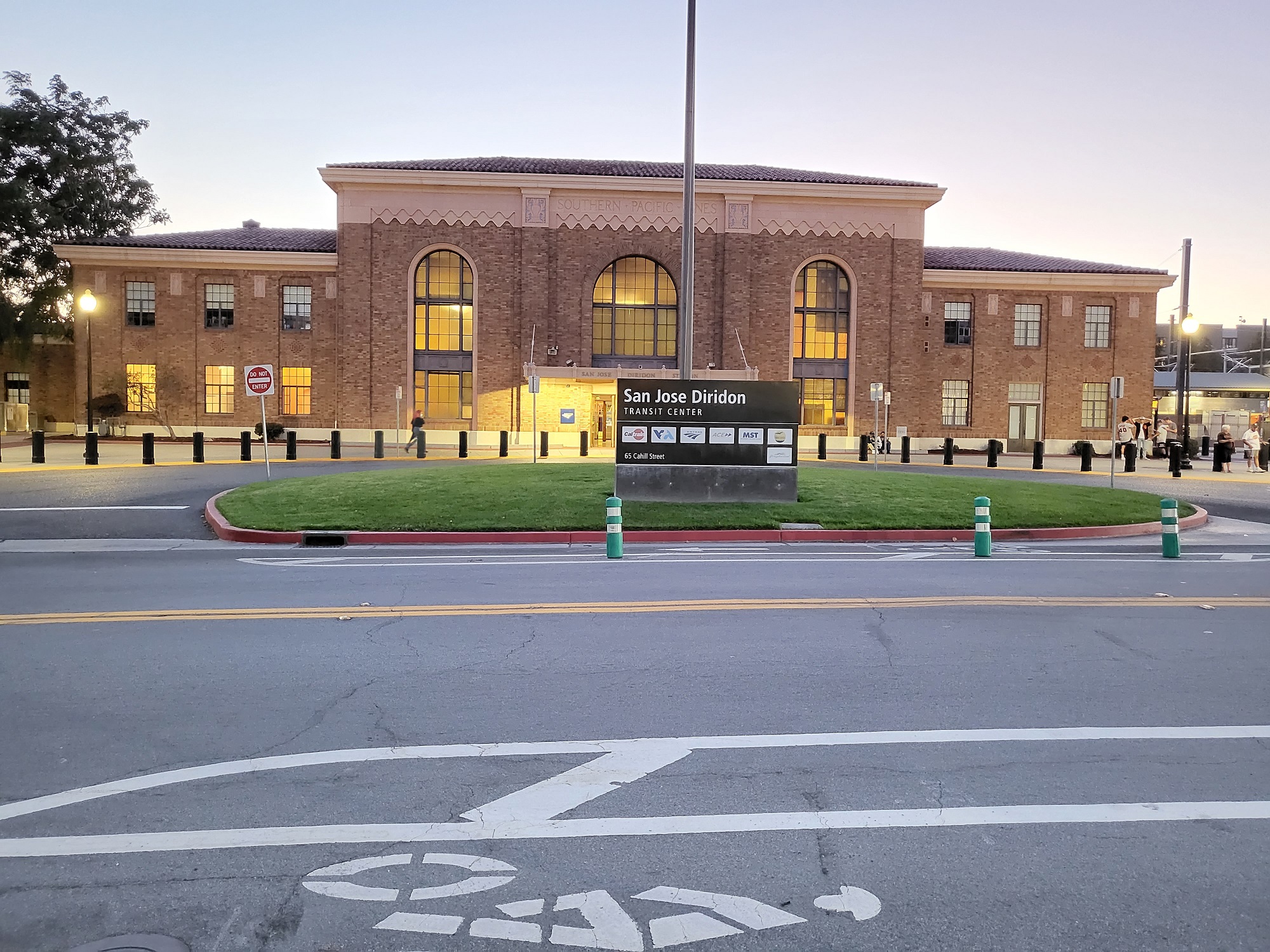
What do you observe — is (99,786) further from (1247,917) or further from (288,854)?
(1247,917)

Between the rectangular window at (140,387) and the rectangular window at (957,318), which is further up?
the rectangular window at (957,318)

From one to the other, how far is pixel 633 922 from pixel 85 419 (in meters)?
49.0

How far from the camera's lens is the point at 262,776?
185 inches

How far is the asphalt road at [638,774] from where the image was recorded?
3.41 meters

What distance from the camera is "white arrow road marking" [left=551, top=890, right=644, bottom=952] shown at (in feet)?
10.5

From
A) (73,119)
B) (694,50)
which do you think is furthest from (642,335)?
(73,119)

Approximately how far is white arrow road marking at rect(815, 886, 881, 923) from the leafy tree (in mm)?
52453

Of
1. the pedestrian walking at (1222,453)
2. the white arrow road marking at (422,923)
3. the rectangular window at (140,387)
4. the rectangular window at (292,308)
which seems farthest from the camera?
the rectangular window at (292,308)

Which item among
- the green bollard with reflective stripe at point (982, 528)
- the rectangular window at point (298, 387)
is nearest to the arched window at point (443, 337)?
the rectangular window at point (298, 387)

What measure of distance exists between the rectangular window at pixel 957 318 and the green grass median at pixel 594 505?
2521 cm

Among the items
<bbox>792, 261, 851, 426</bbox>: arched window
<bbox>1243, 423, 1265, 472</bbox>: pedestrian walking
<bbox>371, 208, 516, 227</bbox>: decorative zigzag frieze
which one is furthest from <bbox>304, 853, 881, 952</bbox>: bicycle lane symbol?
<bbox>792, 261, 851, 426</bbox>: arched window

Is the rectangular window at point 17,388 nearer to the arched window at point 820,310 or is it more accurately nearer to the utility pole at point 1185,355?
the arched window at point 820,310

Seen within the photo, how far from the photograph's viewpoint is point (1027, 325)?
46.1 metres

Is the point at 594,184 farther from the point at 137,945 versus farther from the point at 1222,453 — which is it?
the point at 137,945
